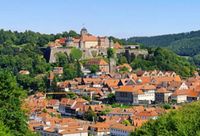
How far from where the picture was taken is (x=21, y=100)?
703 inches

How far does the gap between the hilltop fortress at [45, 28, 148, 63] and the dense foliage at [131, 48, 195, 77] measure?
1775mm

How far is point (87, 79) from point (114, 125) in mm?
18138

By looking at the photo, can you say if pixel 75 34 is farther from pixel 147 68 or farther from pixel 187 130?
pixel 187 130

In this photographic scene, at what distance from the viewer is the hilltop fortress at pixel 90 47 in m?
61.2

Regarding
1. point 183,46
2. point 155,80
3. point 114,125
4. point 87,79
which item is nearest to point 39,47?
point 87,79

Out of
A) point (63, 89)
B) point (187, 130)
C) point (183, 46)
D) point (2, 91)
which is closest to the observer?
point (2, 91)

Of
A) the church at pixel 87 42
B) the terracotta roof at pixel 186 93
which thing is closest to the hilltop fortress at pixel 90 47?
the church at pixel 87 42

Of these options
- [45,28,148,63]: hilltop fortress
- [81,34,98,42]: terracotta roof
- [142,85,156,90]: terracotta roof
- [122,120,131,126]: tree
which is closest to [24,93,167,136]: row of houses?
[122,120,131,126]: tree

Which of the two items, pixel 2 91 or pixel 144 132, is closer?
pixel 2 91

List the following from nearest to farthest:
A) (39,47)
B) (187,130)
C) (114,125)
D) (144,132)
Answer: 1. (187,130)
2. (144,132)
3. (114,125)
4. (39,47)

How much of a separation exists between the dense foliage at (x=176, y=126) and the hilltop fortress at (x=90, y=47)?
39434mm

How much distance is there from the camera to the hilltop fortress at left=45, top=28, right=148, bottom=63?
201ft

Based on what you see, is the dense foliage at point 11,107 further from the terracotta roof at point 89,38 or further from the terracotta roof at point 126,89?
the terracotta roof at point 89,38

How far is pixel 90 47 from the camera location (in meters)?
64.6
